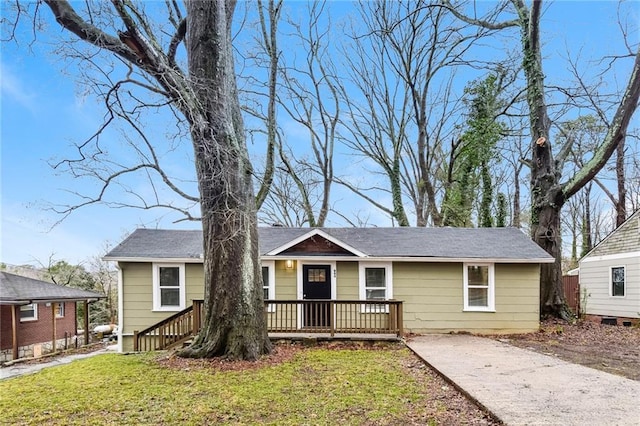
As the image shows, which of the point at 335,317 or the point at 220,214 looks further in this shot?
the point at 335,317

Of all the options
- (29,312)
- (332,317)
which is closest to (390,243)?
(332,317)

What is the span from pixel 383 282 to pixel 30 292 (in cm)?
1433

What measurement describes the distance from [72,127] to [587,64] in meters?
16.2


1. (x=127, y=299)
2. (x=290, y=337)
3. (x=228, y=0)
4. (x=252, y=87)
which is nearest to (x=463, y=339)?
(x=290, y=337)

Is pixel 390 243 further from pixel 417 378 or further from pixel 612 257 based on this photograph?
pixel 612 257

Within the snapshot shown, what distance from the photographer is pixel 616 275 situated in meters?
14.2

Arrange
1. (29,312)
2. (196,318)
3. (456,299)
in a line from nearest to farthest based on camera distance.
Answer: (196,318)
(456,299)
(29,312)

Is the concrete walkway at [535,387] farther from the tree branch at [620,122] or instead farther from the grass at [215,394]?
the tree branch at [620,122]

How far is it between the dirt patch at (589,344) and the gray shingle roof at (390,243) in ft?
6.73

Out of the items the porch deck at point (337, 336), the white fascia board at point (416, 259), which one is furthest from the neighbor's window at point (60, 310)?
the porch deck at point (337, 336)

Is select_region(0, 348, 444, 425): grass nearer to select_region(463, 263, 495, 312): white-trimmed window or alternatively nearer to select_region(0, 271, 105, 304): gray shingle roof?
select_region(463, 263, 495, 312): white-trimmed window

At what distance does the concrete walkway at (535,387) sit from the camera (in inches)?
162

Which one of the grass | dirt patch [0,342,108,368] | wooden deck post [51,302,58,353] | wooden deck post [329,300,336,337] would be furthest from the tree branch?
wooden deck post [51,302,58,353]

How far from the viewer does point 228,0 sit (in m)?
8.66
